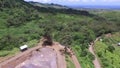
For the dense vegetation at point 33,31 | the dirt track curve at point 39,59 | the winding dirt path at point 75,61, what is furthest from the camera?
the dense vegetation at point 33,31

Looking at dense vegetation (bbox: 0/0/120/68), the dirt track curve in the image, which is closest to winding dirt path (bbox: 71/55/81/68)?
the dirt track curve

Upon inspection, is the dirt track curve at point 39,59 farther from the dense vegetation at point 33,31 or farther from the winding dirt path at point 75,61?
the dense vegetation at point 33,31

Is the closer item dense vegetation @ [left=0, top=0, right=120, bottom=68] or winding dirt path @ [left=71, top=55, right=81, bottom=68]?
winding dirt path @ [left=71, top=55, right=81, bottom=68]

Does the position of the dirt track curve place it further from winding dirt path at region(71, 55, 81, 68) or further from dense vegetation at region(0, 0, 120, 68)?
dense vegetation at region(0, 0, 120, 68)

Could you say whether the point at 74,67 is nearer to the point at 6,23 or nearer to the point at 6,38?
the point at 6,38

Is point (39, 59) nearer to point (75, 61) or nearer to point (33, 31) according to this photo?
point (75, 61)

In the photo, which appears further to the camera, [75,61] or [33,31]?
[33,31]

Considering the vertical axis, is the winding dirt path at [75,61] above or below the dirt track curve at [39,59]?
below

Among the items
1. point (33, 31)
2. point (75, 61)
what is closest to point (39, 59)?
point (75, 61)

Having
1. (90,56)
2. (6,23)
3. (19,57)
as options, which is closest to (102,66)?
(90,56)

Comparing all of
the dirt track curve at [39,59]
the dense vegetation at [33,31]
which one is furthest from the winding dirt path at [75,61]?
the dense vegetation at [33,31]

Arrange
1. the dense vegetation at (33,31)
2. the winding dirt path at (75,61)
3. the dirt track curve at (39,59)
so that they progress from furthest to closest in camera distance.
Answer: the dense vegetation at (33,31) < the winding dirt path at (75,61) < the dirt track curve at (39,59)
